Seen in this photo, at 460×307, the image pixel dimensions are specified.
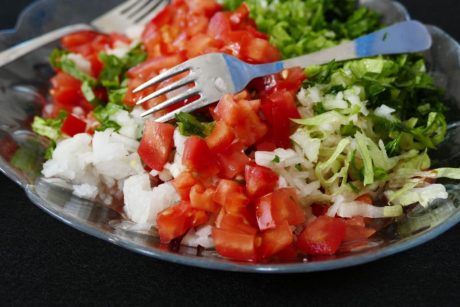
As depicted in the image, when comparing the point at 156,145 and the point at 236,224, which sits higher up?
the point at 156,145

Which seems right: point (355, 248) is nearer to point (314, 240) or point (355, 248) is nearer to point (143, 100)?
point (314, 240)

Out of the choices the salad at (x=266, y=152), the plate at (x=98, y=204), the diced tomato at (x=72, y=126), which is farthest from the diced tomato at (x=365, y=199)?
the diced tomato at (x=72, y=126)

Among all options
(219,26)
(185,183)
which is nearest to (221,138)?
(185,183)

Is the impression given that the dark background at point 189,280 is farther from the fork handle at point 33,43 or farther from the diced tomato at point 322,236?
the fork handle at point 33,43

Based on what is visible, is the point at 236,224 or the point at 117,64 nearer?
the point at 236,224

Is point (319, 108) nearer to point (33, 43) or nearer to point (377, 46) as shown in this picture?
point (377, 46)

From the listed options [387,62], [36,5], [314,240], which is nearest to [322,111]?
[387,62]

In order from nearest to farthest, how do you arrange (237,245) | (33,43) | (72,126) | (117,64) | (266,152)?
(237,245), (266,152), (72,126), (117,64), (33,43)

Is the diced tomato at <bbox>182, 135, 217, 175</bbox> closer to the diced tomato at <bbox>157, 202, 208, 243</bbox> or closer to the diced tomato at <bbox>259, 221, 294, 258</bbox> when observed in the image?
the diced tomato at <bbox>157, 202, 208, 243</bbox>
